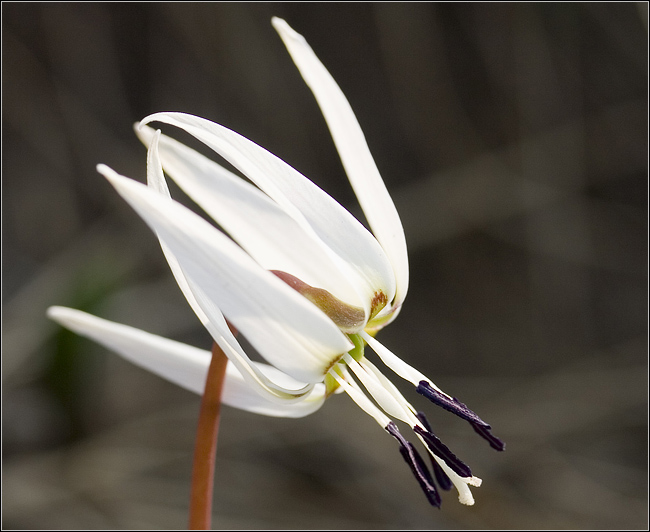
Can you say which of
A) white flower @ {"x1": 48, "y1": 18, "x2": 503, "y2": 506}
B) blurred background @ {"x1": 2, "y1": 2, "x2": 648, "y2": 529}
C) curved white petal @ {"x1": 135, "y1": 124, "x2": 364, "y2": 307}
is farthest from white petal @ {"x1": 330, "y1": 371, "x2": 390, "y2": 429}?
blurred background @ {"x1": 2, "y1": 2, "x2": 648, "y2": 529}

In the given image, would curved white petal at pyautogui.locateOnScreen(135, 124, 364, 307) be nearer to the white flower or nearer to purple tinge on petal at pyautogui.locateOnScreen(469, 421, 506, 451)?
the white flower

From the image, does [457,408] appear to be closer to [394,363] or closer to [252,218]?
[394,363]

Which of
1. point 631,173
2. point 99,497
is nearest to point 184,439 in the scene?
point 99,497

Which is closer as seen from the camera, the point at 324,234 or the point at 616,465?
the point at 324,234

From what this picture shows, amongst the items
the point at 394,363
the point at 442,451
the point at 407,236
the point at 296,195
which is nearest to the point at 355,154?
the point at 296,195

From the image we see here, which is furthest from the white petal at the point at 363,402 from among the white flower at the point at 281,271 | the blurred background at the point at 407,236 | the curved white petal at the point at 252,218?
the blurred background at the point at 407,236

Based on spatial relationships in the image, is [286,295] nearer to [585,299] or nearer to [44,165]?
[44,165]

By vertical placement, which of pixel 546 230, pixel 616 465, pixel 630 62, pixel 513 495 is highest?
pixel 630 62
